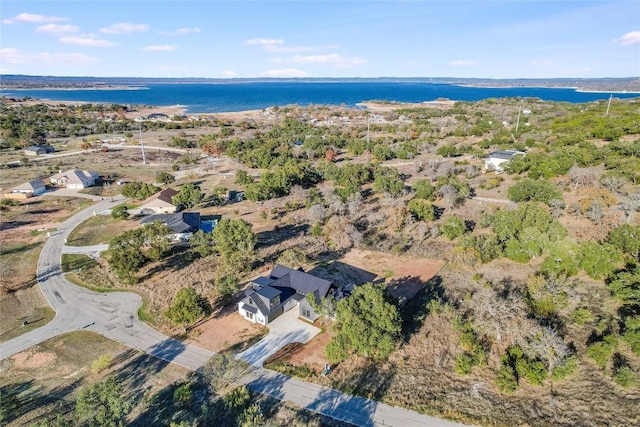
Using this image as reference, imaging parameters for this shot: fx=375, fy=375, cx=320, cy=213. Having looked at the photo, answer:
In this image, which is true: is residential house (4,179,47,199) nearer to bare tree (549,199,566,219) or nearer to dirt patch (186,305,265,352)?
dirt patch (186,305,265,352)

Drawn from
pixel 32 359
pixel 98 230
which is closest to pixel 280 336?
pixel 32 359

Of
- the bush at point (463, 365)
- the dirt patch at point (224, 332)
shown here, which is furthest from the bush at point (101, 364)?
the bush at point (463, 365)

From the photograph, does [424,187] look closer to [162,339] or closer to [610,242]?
[610,242]

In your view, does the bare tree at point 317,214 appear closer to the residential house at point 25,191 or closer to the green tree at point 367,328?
the green tree at point 367,328

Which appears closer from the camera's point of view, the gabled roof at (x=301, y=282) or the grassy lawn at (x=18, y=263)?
the gabled roof at (x=301, y=282)

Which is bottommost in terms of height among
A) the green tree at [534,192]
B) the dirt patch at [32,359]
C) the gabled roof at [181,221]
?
the dirt patch at [32,359]

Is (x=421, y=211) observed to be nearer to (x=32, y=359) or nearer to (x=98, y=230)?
(x=32, y=359)

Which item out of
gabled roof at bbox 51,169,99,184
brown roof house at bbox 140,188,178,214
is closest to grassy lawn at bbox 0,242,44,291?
brown roof house at bbox 140,188,178,214
